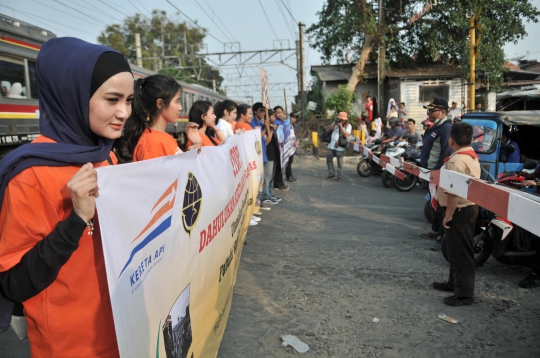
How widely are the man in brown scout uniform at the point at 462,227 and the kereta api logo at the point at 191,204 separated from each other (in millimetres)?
2582

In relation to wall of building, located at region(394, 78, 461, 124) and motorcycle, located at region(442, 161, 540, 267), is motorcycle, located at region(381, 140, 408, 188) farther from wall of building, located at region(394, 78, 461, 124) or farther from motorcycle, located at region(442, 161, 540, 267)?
wall of building, located at region(394, 78, 461, 124)

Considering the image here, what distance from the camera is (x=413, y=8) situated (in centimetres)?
2719

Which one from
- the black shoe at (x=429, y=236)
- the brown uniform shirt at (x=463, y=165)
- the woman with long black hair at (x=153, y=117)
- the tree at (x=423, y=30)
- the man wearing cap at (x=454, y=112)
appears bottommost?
the black shoe at (x=429, y=236)

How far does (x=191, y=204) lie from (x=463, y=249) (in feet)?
9.57

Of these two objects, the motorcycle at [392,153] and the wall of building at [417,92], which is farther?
the wall of building at [417,92]

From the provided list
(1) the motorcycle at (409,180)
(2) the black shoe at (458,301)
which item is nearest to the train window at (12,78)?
(1) the motorcycle at (409,180)

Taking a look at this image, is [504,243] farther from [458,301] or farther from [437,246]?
[437,246]

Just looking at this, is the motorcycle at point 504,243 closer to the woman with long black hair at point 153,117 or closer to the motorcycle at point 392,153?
the woman with long black hair at point 153,117

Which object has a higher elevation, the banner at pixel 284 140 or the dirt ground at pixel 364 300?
the banner at pixel 284 140

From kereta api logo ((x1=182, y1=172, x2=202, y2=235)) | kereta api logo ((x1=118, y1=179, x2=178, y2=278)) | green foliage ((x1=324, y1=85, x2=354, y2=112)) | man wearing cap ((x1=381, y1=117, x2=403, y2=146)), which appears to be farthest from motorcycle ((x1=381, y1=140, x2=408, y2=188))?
green foliage ((x1=324, y1=85, x2=354, y2=112))

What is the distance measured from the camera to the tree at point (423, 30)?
998 inches

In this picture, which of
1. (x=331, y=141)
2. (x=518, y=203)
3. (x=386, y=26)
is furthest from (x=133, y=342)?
(x=386, y=26)

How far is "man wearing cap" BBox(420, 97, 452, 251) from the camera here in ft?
20.6

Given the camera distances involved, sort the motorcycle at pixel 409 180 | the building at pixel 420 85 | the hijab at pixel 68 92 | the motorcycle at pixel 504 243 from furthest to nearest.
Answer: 1. the building at pixel 420 85
2. the motorcycle at pixel 409 180
3. the motorcycle at pixel 504 243
4. the hijab at pixel 68 92
